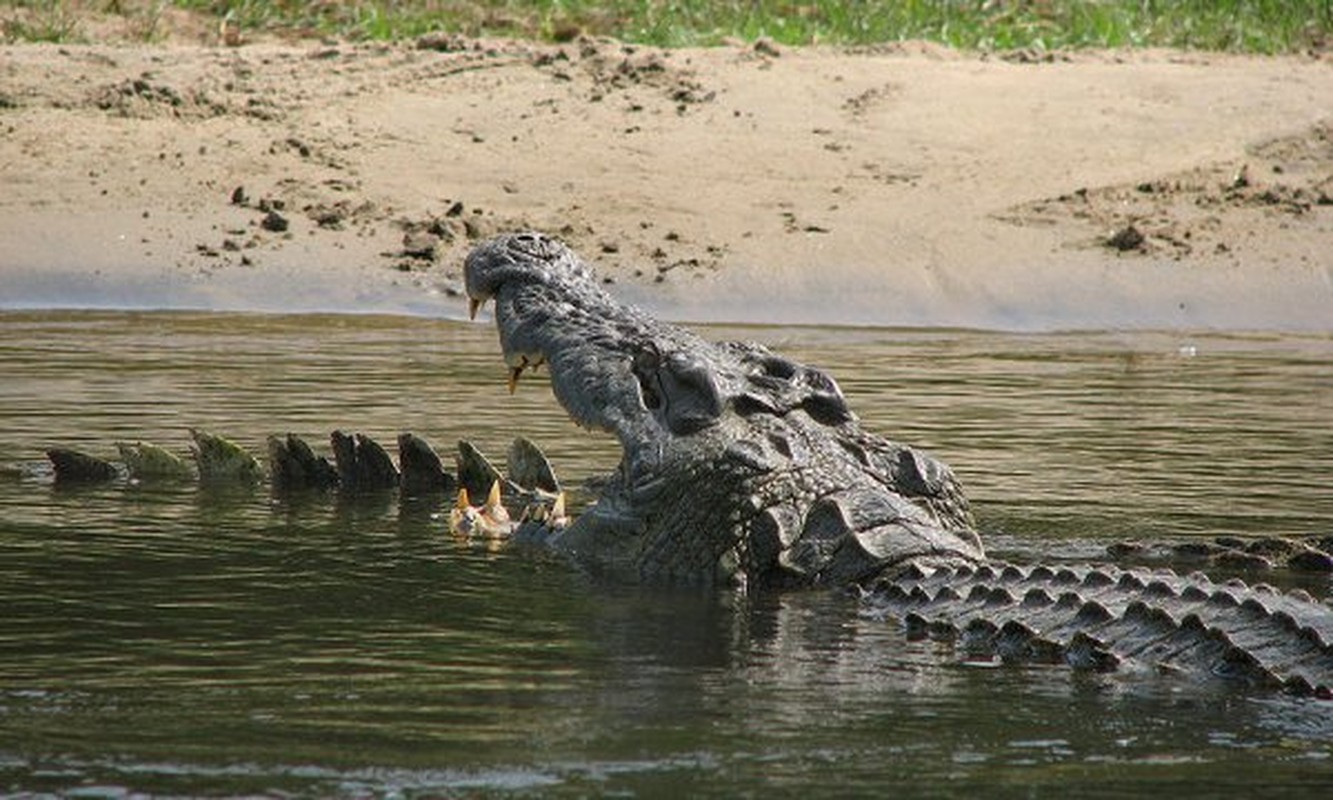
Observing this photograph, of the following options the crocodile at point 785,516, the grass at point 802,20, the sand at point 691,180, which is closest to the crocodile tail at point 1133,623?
the crocodile at point 785,516

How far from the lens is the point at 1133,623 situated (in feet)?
19.5

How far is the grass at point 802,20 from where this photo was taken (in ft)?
53.7

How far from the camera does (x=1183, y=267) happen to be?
13617mm

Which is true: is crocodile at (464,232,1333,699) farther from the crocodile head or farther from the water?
the water

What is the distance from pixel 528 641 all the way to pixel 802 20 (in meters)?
11.4

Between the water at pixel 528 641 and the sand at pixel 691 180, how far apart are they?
2.41m

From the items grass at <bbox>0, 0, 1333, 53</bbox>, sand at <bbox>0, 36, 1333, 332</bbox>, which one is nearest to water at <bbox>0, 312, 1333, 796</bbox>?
sand at <bbox>0, 36, 1333, 332</bbox>

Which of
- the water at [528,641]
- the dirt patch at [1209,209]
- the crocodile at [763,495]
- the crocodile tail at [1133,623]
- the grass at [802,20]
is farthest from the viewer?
the grass at [802,20]

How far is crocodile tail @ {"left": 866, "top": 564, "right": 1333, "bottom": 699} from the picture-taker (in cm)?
565

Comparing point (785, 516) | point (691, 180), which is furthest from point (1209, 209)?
point (785, 516)

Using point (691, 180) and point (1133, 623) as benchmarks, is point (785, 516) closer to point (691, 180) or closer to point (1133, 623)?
point (1133, 623)

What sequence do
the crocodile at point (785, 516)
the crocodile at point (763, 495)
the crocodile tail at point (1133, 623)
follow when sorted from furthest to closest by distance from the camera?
the crocodile at point (763, 495), the crocodile at point (785, 516), the crocodile tail at point (1133, 623)

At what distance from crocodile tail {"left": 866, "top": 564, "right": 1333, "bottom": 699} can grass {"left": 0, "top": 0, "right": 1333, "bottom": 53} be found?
33.3ft

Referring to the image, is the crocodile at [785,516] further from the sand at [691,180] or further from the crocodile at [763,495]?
the sand at [691,180]
